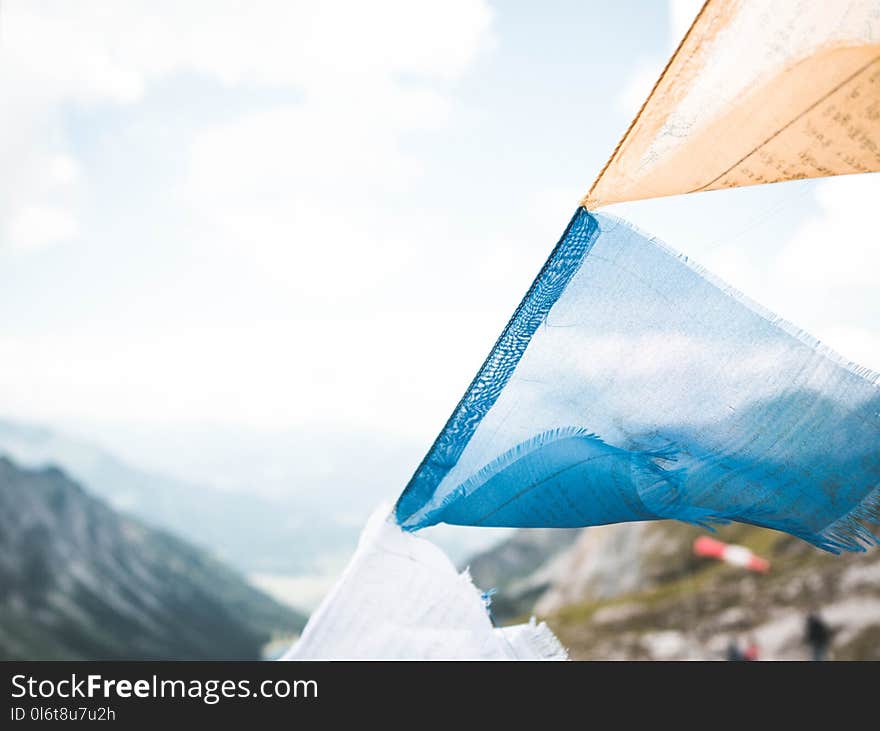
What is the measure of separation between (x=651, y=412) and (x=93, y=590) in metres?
76.6

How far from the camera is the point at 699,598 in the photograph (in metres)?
30.6

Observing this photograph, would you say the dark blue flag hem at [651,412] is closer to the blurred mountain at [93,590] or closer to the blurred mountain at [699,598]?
the blurred mountain at [699,598]

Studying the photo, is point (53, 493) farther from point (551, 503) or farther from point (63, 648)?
point (551, 503)

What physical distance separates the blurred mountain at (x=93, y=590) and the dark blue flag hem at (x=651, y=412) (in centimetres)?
5447

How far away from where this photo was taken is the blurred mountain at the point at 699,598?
21344 millimetres

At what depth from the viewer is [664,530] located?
47531mm

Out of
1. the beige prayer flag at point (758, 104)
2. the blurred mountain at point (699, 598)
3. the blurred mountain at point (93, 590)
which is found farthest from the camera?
the blurred mountain at point (93, 590)

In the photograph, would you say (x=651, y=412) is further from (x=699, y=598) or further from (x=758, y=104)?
(x=699, y=598)

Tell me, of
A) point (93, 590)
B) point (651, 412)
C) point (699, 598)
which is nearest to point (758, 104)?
point (651, 412)

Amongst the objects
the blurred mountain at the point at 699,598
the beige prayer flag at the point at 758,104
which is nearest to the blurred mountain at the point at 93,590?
the blurred mountain at the point at 699,598

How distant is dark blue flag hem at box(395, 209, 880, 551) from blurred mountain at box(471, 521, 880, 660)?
3346 mm

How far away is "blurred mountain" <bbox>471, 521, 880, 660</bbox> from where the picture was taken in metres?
21.3
